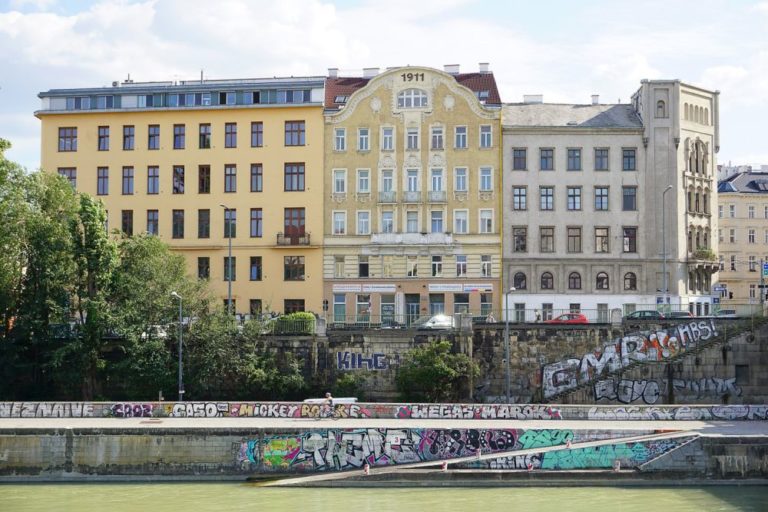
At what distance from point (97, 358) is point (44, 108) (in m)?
25.2

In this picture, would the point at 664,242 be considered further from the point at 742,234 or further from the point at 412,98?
the point at 742,234

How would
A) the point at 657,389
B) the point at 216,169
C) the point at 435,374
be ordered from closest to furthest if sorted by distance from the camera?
the point at 435,374
the point at 657,389
the point at 216,169

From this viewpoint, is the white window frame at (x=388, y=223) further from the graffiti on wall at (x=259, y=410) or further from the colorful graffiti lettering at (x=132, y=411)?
the colorful graffiti lettering at (x=132, y=411)

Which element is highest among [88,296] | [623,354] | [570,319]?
[88,296]

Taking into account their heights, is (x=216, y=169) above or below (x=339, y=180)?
above

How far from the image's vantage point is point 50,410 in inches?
1816

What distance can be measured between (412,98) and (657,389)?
2659cm

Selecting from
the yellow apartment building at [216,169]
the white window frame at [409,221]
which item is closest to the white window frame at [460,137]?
the white window frame at [409,221]

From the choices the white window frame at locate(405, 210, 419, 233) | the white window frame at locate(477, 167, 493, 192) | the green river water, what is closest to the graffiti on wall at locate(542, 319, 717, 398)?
the green river water

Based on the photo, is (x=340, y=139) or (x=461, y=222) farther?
(x=340, y=139)

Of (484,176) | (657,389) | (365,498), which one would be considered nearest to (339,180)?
(484,176)

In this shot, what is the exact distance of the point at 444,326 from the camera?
187 ft

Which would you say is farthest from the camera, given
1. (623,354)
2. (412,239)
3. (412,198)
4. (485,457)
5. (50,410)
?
(412,198)

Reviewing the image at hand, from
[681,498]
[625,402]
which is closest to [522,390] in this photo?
[625,402]
